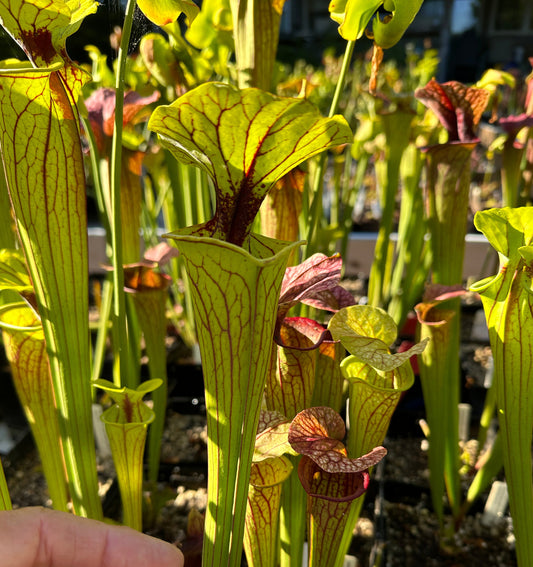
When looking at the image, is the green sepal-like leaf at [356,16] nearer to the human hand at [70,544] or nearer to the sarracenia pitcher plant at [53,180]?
the sarracenia pitcher plant at [53,180]

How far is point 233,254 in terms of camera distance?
0.44 m

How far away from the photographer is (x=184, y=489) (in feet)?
4.35

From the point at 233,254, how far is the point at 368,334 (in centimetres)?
27

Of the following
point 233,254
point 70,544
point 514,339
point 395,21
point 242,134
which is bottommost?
point 70,544

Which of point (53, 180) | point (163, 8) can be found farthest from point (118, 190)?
point (163, 8)

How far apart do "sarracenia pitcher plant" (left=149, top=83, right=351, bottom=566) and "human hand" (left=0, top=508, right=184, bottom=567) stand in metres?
0.10

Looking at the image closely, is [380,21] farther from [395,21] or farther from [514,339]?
[514,339]

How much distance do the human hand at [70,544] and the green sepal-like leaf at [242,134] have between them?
327 millimetres

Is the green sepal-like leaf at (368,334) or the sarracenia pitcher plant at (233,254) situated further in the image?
the green sepal-like leaf at (368,334)

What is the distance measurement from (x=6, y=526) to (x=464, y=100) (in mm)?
877

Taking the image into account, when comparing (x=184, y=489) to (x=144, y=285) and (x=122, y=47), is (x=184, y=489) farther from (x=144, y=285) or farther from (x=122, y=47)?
(x=122, y=47)

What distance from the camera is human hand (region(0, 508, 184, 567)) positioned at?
0.41 meters

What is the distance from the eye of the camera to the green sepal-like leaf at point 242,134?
1.24 ft

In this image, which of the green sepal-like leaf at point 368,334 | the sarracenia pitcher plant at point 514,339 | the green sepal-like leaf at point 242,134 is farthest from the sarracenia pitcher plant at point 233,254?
the sarracenia pitcher plant at point 514,339
